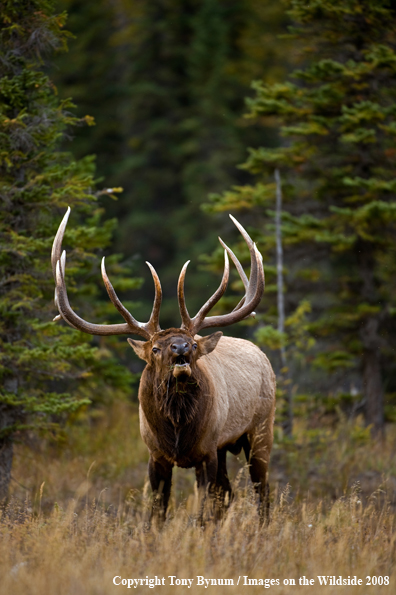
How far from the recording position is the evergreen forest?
5.20 meters

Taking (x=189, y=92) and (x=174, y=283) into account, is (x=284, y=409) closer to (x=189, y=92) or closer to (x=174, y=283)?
(x=174, y=283)

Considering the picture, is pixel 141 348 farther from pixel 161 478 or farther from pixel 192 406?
pixel 161 478

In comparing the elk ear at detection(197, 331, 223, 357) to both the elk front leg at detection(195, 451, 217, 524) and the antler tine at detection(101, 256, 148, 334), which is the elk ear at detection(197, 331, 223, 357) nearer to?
the antler tine at detection(101, 256, 148, 334)

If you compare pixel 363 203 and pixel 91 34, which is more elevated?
pixel 91 34

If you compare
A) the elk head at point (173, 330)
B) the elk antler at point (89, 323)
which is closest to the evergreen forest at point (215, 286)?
the elk antler at point (89, 323)

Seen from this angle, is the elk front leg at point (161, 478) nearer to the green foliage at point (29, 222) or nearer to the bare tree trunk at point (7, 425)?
the green foliage at point (29, 222)

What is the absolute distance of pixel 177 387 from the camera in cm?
589

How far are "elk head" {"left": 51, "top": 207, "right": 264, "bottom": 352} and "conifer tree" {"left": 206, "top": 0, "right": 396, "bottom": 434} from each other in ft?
15.7

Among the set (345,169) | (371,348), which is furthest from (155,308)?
(345,169)

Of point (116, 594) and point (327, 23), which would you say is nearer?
point (116, 594)

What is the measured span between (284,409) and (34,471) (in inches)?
141

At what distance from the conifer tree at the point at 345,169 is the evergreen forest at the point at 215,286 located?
4 centimetres

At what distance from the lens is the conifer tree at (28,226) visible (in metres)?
7.49

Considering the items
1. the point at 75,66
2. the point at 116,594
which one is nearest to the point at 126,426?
the point at 116,594
